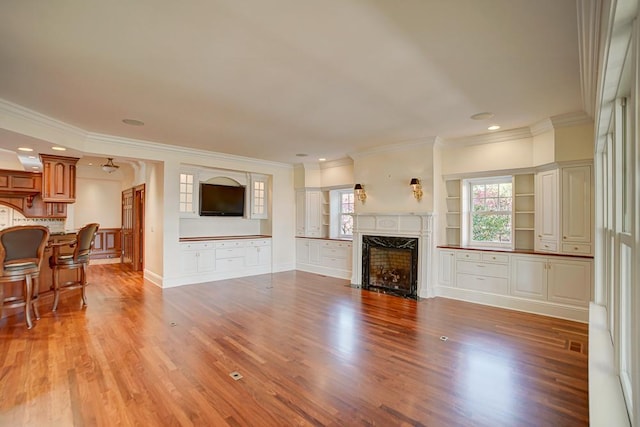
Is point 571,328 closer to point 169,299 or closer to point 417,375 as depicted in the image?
point 417,375

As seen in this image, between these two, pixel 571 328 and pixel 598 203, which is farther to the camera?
pixel 571 328

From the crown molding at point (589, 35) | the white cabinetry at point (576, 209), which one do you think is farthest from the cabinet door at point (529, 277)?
the crown molding at point (589, 35)

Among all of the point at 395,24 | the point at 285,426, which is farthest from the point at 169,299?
the point at 395,24

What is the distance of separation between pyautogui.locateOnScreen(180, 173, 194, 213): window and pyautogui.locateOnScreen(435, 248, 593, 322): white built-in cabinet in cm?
489

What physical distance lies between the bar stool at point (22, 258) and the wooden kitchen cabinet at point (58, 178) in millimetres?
2123

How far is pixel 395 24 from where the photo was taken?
2.15 metres

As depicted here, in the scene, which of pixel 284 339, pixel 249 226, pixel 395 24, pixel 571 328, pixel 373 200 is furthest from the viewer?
pixel 249 226

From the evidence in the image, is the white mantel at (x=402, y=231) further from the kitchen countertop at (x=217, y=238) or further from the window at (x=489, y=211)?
the kitchen countertop at (x=217, y=238)

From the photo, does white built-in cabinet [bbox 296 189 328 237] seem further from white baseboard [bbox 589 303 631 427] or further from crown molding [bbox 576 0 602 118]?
white baseboard [bbox 589 303 631 427]

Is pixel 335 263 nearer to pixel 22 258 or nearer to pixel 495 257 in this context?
pixel 495 257

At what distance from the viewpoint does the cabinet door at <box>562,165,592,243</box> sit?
13.1 feet

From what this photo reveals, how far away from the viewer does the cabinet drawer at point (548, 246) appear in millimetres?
4270

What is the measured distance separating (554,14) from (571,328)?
353 centimetres

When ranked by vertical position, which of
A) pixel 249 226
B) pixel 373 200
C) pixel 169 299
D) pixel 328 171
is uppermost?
pixel 328 171
